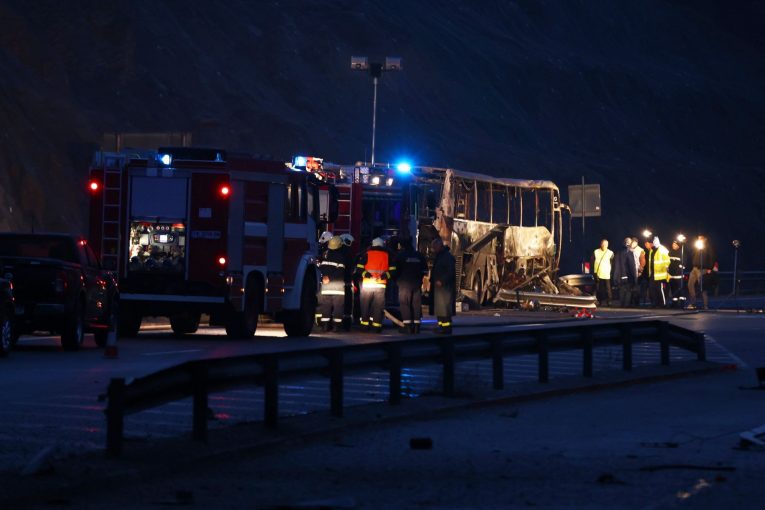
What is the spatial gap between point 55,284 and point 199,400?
477 inches

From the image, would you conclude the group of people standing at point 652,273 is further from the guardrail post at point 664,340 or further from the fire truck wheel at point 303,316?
the guardrail post at point 664,340

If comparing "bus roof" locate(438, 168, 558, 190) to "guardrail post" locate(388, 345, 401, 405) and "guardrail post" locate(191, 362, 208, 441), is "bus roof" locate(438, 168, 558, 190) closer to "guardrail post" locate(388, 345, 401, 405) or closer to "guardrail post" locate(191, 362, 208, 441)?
"guardrail post" locate(388, 345, 401, 405)

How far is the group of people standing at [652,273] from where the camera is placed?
47844 millimetres

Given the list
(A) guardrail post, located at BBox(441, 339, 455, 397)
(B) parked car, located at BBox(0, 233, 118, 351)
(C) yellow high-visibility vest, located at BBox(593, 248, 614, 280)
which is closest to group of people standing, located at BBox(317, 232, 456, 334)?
(B) parked car, located at BBox(0, 233, 118, 351)

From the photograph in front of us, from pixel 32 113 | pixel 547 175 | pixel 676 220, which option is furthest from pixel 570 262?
pixel 32 113

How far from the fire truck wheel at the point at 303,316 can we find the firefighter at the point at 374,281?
0.97 m

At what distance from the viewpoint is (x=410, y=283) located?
30234 mm

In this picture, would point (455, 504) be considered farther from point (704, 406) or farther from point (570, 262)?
point (570, 262)

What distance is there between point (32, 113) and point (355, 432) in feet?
152

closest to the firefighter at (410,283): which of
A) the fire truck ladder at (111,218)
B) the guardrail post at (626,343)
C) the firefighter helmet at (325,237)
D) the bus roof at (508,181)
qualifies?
the firefighter helmet at (325,237)

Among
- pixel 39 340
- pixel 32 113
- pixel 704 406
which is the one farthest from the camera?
pixel 32 113

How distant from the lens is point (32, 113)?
58156 mm

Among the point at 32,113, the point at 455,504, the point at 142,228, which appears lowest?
the point at 455,504

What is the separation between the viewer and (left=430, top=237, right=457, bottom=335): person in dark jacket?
29.2 meters
